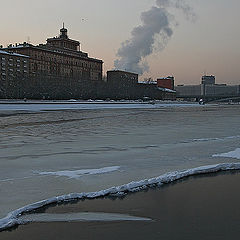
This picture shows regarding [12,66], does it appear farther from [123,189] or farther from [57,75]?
[123,189]

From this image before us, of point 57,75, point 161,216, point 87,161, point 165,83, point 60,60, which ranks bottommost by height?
point 161,216

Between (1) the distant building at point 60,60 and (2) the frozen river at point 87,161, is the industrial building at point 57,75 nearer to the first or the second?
(1) the distant building at point 60,60

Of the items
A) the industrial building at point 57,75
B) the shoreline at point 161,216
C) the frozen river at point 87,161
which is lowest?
the shoreline at point 161,216

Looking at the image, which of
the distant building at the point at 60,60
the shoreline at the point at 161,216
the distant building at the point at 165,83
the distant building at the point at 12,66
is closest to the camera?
the shoreline at the point at 161,216

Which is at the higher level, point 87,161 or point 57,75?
point 57,75

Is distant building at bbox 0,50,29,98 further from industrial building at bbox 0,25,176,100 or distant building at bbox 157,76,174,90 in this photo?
distant building at bbox 157,76,174,90

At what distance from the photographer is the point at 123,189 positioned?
21.6 ft

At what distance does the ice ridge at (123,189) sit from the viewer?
499 centimetres

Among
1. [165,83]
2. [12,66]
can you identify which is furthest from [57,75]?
[165,83]

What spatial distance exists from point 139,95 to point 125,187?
104403 millimetres

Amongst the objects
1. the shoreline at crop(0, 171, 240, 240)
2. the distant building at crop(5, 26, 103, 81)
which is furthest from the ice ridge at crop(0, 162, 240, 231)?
the distant building at crop(5, 26, 103, 81)

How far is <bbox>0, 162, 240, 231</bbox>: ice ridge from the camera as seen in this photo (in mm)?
4989

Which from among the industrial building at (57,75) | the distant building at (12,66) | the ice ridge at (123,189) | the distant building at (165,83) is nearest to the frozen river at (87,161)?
the ice ridge at (123,189)

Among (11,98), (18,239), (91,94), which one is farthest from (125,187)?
(91,94)
